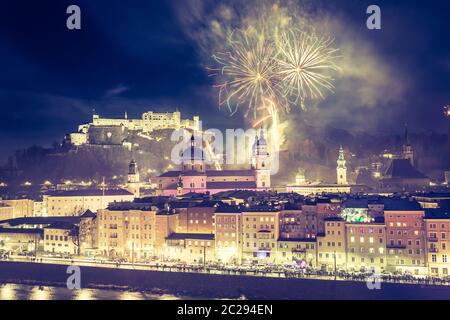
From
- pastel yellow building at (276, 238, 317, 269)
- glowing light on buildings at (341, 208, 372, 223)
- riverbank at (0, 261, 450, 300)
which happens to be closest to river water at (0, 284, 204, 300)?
riverbank at (0, 261, 450, 300)

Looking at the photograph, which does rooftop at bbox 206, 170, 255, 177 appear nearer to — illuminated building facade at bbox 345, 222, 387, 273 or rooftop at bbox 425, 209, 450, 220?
illuminated building facade at bbox 345, 222, 387, 273

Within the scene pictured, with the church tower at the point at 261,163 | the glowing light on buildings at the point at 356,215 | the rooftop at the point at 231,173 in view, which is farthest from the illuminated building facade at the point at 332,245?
the rooftop at the point at 231,173

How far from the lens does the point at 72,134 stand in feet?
254

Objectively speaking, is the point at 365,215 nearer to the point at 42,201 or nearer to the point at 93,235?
the point at 93,235

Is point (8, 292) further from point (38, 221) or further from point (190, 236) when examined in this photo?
point (38, 221)

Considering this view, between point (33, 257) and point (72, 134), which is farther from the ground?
point (72, 134)

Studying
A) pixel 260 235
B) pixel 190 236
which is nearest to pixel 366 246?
pixel 260 235

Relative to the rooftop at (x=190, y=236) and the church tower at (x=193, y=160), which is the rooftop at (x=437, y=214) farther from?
the church tower at (x=193, y=160)

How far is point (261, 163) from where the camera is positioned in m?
58.4

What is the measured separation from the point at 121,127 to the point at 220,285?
5342 cm

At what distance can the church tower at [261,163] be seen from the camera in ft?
190

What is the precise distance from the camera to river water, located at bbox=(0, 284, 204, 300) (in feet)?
93.5
